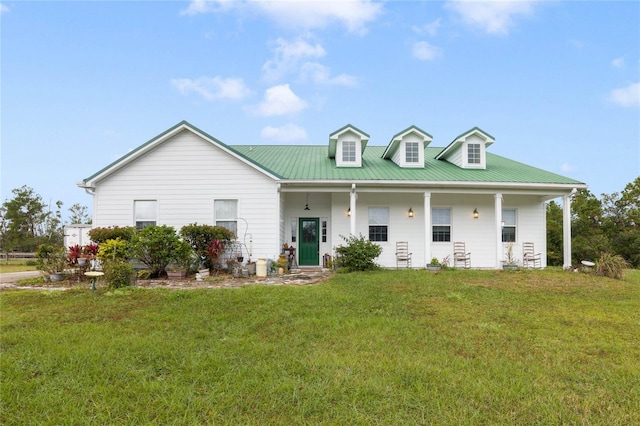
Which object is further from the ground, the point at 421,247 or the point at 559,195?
the point at 559,195

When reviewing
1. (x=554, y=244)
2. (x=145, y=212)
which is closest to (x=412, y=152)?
(x=145, y=212)

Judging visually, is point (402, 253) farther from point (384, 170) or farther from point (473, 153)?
point (473, 153)

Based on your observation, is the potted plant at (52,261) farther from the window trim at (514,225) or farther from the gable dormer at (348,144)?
the window trim at (514,225)

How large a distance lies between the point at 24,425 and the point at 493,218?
1512 cm

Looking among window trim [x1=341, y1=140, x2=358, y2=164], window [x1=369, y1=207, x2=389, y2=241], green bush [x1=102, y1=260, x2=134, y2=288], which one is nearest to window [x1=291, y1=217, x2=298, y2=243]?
window [x1=369, y1=207, x2=389, y2=241]

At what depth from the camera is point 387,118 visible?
19.6 m

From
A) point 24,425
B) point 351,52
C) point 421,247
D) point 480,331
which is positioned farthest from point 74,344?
point 351,52

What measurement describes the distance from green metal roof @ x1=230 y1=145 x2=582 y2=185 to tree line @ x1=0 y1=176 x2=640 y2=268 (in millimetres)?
12624

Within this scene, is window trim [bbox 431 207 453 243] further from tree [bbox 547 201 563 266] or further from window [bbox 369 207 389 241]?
tree [bbox 547 201 563 266]

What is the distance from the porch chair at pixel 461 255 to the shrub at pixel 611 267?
4.12m

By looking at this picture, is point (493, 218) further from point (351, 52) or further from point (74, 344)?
point (74, 344)

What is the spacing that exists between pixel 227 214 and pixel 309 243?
377 centimetres

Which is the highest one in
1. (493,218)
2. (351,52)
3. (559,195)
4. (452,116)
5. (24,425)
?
(351,52)

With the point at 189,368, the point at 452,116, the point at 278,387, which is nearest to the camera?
the point at 278,387
